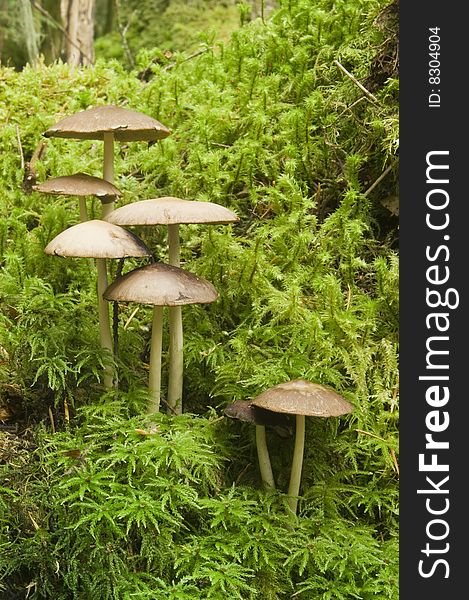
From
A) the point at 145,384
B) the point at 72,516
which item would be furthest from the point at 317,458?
the point at 72,516

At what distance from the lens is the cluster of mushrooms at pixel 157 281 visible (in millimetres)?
2604

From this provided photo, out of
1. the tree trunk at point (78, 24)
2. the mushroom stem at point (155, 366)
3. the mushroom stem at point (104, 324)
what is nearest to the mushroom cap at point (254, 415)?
the mushroom stem at point (155, 366)

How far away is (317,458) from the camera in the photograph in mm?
3029

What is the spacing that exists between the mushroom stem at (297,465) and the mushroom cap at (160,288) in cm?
66

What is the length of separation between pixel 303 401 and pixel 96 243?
3.41ft

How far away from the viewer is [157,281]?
2.67 m

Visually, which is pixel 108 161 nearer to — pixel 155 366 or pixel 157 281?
pixel 157 281

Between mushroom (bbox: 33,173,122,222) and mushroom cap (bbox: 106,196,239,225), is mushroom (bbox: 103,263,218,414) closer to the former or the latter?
mushroom cap (bbox: 106,196,239,225)

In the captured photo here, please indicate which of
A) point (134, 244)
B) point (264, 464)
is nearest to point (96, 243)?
point (134, 244)

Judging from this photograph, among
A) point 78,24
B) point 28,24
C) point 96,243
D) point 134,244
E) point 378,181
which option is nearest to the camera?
point 96,243

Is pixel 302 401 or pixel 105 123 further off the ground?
pixel 105 123

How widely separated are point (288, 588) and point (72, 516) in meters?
0.92

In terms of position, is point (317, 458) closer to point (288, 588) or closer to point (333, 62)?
point (288, 588)

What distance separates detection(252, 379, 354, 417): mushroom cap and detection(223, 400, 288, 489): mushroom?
145 millimetres
